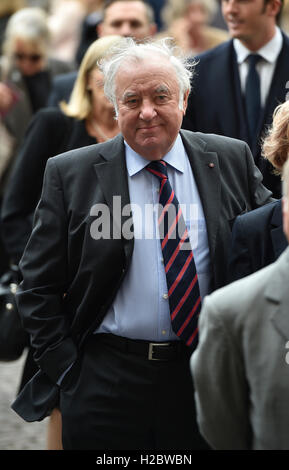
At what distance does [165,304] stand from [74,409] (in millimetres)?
564

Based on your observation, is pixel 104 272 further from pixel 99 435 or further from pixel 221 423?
pixel 221 423

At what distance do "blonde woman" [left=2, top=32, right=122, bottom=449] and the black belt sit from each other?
5.79 ft

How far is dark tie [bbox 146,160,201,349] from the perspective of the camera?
3.92 m

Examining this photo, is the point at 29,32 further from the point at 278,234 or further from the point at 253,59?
the point at 278,234

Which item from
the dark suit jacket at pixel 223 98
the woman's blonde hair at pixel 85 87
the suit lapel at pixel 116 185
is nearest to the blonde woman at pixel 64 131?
the woman's blonde hair at pixel 85 87

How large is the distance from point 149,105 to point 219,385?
4.27 ft

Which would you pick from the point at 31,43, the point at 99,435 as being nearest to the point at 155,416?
the point at 99,435

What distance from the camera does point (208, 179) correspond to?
4086 mm

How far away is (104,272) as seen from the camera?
3973mm

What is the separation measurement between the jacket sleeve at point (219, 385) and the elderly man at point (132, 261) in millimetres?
776

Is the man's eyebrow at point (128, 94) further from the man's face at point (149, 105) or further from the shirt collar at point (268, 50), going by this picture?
the shirt collar at point (268, 50)

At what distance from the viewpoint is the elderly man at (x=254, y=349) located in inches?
118

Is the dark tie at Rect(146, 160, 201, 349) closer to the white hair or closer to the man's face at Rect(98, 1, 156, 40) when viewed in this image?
the white hair

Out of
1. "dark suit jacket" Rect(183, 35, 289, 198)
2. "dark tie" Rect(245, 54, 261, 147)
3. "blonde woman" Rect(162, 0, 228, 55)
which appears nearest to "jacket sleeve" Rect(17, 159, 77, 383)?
"dark suit jacket" Rect(183, 35, 289, 198)
